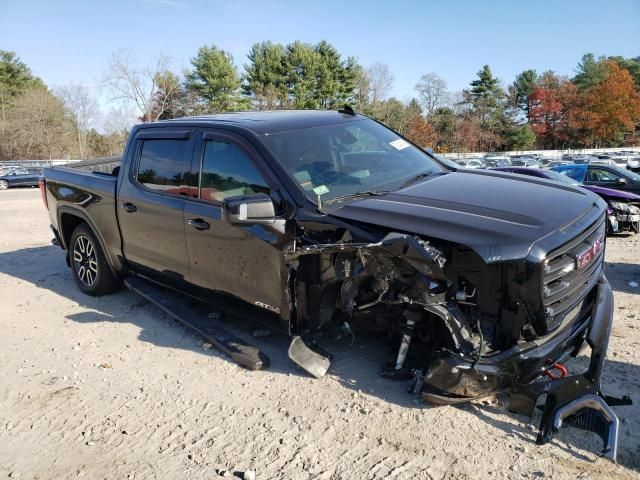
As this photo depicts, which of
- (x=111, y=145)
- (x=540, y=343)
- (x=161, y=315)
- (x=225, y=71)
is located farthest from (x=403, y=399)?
(x=111, y=145)

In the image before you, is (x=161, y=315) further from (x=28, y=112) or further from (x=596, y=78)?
(x=596, y=78)

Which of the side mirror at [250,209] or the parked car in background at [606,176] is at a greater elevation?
the side mirror at [250,209]

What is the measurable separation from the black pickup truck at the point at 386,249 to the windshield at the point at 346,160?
0.6 inches

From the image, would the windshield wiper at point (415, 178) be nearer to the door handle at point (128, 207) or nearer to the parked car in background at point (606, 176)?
the door handle at point (128, 207)

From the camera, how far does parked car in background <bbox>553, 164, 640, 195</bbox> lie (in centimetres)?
1116

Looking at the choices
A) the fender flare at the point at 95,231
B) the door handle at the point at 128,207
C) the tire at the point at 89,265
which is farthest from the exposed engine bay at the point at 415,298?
the tire at the point at 89,265

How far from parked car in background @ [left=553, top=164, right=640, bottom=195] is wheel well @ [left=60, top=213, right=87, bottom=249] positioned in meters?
10.6

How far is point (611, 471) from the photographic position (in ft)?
8.16

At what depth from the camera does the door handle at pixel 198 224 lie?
3.89m

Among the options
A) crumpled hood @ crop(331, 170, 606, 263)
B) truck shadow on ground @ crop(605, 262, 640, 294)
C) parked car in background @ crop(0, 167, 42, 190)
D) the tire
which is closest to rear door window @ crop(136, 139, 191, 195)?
the tire

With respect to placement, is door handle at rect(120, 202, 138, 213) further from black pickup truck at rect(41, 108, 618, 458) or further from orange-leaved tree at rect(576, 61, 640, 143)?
orange-leaved tree at rect(576, 61, 640, 143)

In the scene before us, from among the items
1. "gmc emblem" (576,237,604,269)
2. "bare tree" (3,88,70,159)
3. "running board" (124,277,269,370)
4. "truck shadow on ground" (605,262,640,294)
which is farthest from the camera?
"bare tree" (3,88,70,159)

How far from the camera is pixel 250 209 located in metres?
3.15

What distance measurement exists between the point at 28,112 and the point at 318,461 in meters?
61.3
